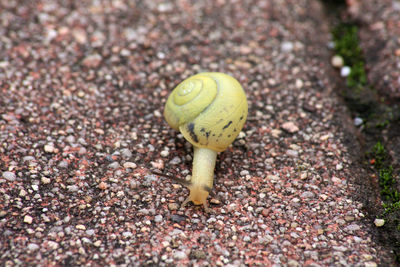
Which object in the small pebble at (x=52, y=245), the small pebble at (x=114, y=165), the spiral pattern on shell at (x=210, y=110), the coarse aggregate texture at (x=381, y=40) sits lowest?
the small pebble at (x=114, y=165)

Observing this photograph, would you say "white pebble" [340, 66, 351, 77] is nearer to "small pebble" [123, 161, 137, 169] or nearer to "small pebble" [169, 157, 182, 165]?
"small pebble" [169, 157, 182, 165]

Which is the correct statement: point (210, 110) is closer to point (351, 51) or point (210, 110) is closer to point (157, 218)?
point (157, 218)

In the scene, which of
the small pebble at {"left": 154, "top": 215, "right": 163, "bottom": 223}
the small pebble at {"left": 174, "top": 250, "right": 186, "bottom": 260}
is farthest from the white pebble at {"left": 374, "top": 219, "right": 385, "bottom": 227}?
the small pebble at {"left": 154, "top": 215, "right": 163, "bottom": 223}

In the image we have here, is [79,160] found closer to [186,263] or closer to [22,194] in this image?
[22,194]

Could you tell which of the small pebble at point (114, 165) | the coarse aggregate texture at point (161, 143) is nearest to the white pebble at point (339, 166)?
the coarse aggregate texture at point (161, 143)

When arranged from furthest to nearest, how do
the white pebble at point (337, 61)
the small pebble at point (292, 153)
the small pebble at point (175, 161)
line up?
1. the white pebble at point (337, 61)
2. the small pebble at point (292, 153)
3. the small pebble at point (175, 161)

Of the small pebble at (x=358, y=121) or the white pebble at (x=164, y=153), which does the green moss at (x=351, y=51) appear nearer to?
the small pebble at (x=358, y=121)

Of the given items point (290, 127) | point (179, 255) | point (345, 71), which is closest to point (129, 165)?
point (179, 255)
